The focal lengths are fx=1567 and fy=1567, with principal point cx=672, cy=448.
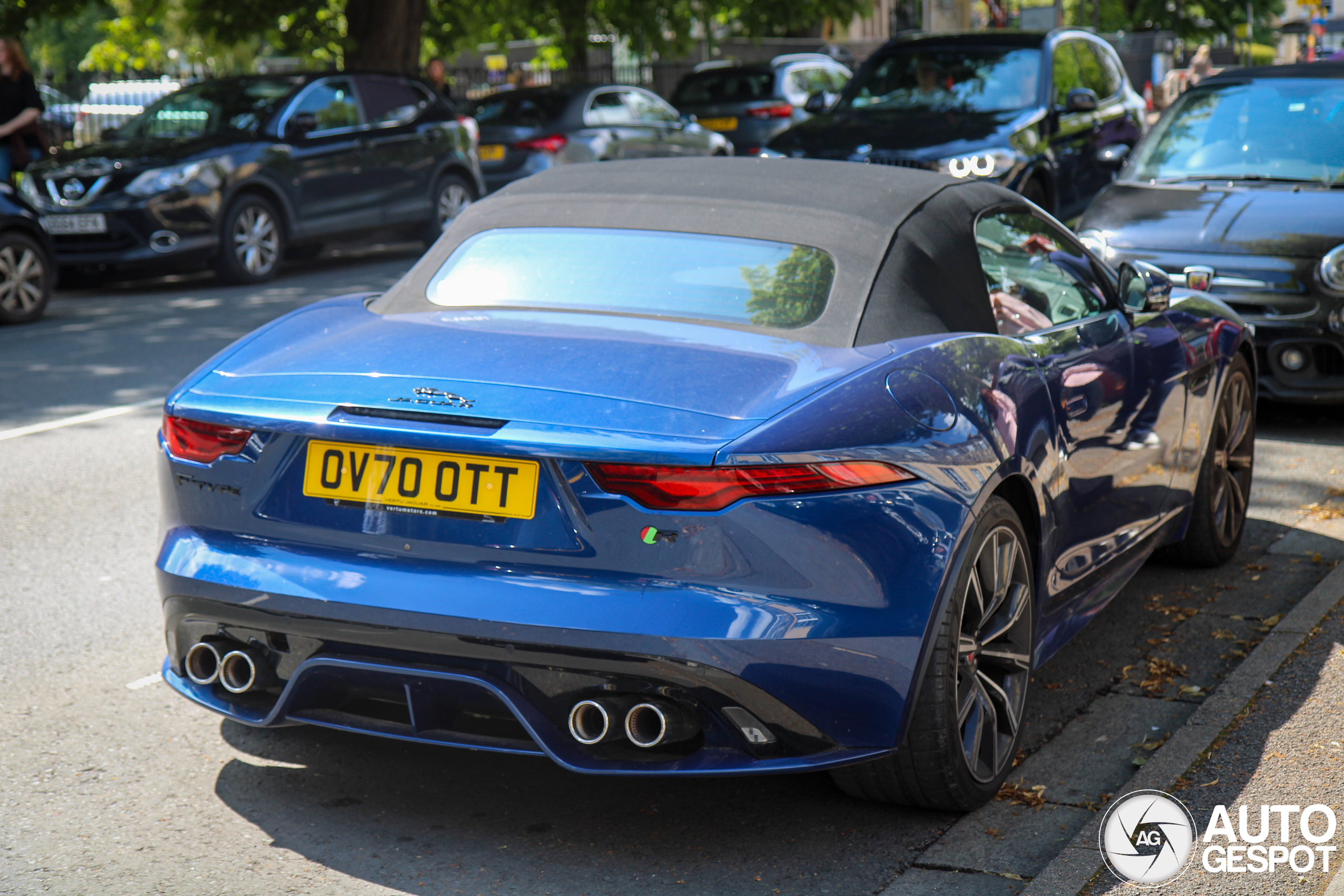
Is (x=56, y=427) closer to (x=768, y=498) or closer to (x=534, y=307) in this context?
(x=534, y=307)

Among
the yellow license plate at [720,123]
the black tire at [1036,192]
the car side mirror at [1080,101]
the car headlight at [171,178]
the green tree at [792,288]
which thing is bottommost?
the yellow license plate at [720,123]

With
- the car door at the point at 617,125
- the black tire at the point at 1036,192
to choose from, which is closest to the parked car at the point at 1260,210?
the black tire at the point at 1036,192

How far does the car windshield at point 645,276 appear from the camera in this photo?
12.4ft

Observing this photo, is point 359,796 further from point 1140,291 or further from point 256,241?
point 256,241

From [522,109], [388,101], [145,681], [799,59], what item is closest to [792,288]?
[145,681]

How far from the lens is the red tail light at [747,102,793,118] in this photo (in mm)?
22703

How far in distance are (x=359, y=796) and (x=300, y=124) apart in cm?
1165

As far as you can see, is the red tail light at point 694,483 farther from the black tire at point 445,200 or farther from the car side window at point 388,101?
the car side window at point 388,101

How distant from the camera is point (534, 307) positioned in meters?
3.86

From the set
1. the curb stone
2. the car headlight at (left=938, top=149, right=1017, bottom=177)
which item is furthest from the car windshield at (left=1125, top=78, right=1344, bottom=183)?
the curb stone

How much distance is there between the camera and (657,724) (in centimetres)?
311

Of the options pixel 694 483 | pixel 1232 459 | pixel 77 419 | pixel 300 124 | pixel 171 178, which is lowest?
pixel 77 419

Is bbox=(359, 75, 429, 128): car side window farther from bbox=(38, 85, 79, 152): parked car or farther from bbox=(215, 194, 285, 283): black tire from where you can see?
bbox=(38, 85, 79, 152): parked car

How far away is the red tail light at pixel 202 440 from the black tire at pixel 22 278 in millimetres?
8680
